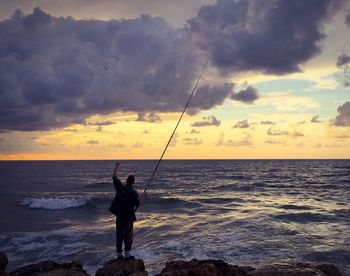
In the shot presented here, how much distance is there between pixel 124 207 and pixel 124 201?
0.14 meters

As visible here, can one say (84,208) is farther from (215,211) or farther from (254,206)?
(254,206)

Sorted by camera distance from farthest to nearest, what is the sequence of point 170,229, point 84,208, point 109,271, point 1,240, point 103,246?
point 84,208, point 170,229, point 1,240, point 103,246, point 109,271

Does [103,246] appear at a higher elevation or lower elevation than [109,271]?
lower

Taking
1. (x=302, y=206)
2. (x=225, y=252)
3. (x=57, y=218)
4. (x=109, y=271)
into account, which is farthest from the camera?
(x=302, y=206)

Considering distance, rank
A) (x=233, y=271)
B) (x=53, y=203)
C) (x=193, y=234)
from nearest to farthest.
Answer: (x=233, y=271), (x=193, y=234), (x=53, y=203)

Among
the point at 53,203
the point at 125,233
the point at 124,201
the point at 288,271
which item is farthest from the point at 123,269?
the point at 53,203

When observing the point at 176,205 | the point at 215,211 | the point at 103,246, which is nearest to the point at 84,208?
the point at 176,205

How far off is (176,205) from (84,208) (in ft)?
20.8

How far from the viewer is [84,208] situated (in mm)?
24812

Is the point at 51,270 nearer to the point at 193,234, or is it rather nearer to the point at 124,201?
the point at 124,201

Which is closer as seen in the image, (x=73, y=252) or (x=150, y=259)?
(x=150, y=259)

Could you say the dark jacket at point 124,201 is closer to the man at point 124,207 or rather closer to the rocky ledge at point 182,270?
the man at point 124,207

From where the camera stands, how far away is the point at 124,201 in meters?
7.89

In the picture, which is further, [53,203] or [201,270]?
[53,203]
